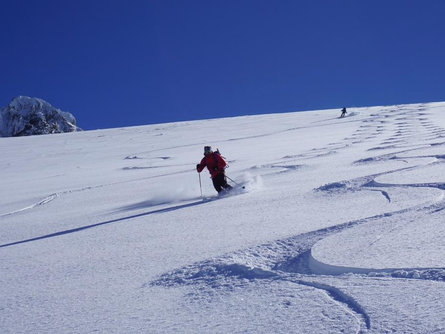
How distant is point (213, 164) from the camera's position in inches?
373

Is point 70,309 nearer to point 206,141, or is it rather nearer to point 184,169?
point 184,169

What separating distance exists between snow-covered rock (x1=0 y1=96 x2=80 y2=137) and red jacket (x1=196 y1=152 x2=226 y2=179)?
64821 mm

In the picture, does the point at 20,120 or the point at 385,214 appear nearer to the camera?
the point at 385,214

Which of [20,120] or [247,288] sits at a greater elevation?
[20,120]

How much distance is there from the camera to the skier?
30.8ft

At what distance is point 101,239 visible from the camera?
227 inches

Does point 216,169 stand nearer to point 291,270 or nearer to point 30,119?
point 291,270

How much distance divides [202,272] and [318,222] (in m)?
1.79

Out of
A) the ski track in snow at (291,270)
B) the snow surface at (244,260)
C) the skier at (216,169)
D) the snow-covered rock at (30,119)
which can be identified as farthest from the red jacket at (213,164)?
the snow-covered rock at (30,119)

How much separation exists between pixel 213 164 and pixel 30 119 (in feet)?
220

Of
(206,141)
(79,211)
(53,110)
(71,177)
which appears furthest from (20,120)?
(79,211)

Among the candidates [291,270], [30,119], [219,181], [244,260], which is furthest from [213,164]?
[30,119]

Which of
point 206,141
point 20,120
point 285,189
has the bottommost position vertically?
point 285,189

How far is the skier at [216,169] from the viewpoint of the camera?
370 inches
